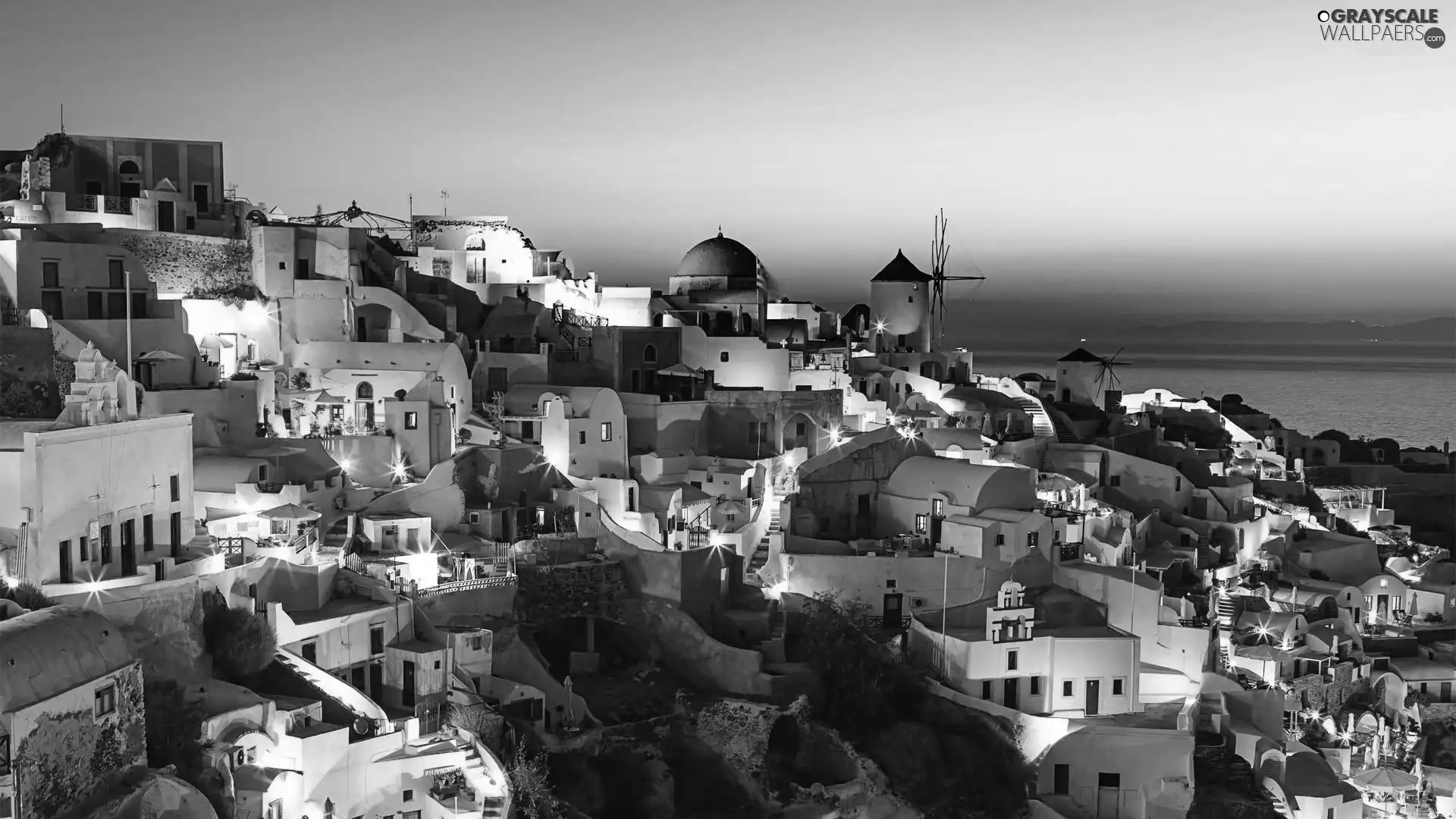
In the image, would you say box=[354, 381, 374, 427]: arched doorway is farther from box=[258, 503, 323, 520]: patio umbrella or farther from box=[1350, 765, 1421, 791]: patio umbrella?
box=[1350, 765, 1421, 791]: patio umbrella

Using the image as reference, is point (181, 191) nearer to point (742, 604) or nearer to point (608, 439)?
point (608, 439)

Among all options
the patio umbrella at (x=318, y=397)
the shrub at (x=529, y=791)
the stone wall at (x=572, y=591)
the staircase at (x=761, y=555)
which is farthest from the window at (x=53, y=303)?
the staircase at (x=761, y=555)

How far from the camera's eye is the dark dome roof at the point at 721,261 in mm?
44375

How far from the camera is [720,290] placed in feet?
143

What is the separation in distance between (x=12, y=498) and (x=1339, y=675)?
90.7ft

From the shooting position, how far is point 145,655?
20.1 metres

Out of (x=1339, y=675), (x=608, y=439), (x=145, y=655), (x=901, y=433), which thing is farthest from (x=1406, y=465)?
(x=145, y=655)

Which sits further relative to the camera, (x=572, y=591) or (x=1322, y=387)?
(x=1322, y=387)

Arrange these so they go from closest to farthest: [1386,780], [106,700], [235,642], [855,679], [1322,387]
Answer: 1. [106,700]
2. [235,642]
3. [855,679]
4. [1386,780]
5. [1322,387]

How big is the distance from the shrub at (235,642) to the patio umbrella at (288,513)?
3.18m

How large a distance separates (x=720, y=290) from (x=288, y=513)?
2115 cm

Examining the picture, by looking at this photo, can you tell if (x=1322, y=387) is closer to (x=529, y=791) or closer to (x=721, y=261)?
(x=721, y=261)

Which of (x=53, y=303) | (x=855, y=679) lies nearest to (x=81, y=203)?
(x=53, y=303)

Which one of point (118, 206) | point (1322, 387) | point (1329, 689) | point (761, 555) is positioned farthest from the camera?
point (1322, 387)
